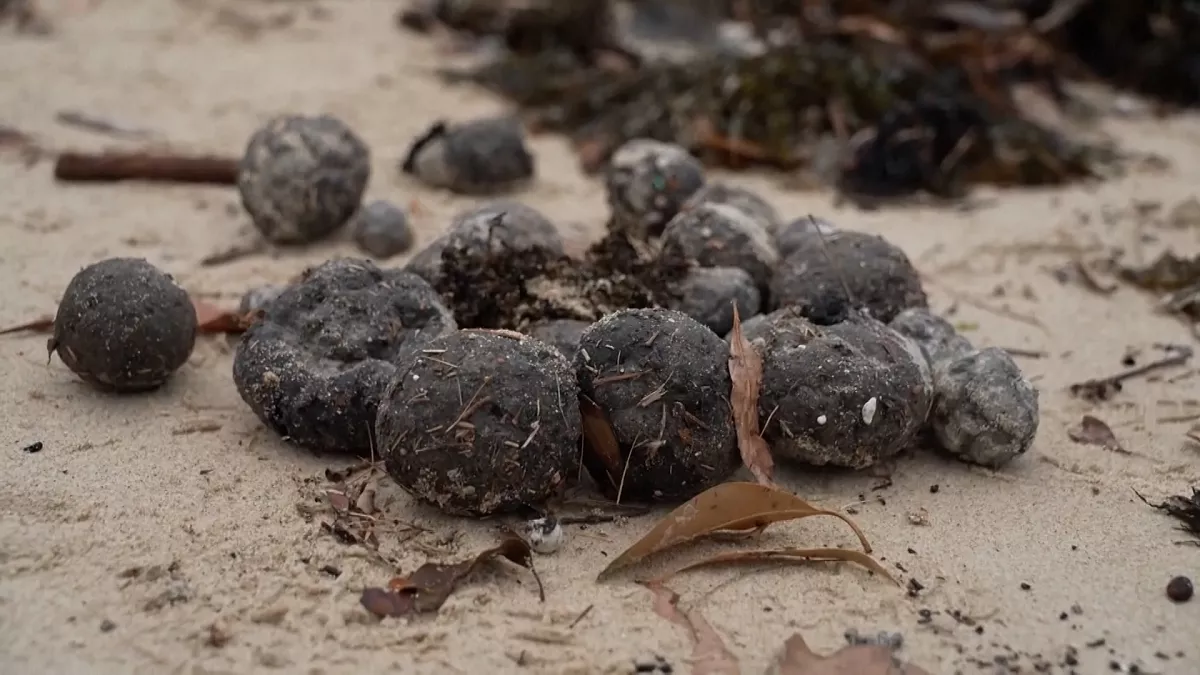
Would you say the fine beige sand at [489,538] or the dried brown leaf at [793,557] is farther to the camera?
the dried brown leaf at [793,557]

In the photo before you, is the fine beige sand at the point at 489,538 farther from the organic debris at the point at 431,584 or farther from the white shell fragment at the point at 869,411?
the white shell fragment at the point at 869,411

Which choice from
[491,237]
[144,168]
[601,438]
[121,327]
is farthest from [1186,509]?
[144,168]

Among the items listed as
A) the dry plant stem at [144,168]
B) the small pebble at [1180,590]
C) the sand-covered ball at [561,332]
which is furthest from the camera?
the dry plant stem at [144,168]

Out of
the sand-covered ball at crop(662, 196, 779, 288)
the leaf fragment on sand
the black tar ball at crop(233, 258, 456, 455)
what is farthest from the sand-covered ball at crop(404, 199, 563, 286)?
the leaf fragment on sand

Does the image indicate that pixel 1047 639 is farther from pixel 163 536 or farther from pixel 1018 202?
pixel 1018 202

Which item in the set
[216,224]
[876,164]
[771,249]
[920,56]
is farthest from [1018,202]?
[216,224]

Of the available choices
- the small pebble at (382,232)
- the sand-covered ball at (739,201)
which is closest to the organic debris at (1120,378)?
the sand-covered ball at (739,201)
